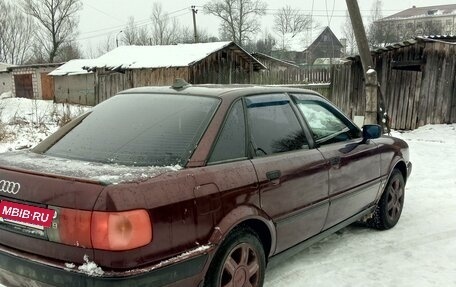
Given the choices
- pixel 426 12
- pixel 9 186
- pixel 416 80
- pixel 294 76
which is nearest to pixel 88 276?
pixel 9 186

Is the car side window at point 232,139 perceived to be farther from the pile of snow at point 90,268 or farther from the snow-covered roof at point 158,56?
the snow-covered roof at point 158,56

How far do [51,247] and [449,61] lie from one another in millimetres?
14394

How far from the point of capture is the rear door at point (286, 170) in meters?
3.22

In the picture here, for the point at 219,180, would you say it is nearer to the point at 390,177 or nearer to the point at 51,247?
the point at 51,247

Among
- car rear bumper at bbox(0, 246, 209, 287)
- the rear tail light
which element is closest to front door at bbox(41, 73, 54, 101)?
car rear bumper at bbox(0, 246, 209, 287)

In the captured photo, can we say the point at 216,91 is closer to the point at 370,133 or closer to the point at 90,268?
the point at 90,268

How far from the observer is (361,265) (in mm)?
4027

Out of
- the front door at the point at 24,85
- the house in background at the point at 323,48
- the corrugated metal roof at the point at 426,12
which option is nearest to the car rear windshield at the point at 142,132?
the front door at the point at 24,85

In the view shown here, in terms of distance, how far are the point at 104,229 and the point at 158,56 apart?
23309 millimetres

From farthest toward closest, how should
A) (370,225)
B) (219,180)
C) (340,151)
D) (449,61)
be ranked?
1. (449,61)
2. (370,225)
3. (340,151)
4. (219,180)

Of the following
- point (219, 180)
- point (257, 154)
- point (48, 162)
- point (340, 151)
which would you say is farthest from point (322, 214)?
point (48, 162)

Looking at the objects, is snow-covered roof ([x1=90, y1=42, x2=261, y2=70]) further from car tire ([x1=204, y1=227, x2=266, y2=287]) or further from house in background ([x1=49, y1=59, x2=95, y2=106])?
car tire ([x1=204, y1=227, x2=266, y2=287])

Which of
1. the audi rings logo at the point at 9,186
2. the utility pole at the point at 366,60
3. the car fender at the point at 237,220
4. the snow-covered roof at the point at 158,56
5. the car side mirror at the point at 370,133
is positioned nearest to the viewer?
the audi rings logo at the point at 9,186

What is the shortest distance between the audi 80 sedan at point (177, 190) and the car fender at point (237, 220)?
0.03 ft
